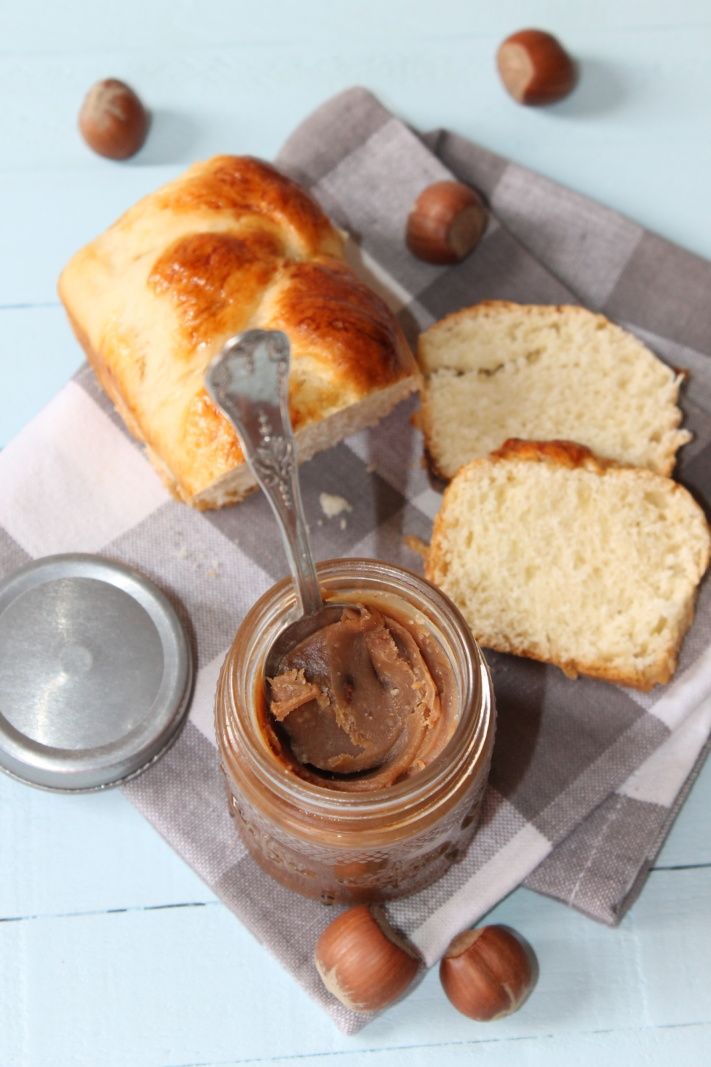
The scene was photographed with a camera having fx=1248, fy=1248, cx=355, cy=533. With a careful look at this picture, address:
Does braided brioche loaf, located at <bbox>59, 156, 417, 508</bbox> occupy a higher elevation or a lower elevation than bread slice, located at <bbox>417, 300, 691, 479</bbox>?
higher

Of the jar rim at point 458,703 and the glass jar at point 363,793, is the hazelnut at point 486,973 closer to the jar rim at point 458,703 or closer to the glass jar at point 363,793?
the glass jar at point 363,793

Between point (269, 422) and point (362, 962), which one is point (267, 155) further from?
point (362, 962)

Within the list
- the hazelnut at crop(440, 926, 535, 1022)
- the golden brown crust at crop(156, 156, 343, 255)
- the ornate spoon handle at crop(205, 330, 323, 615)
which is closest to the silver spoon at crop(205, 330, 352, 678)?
the ornate spoon handle at crop(205, 330, 323, 615)

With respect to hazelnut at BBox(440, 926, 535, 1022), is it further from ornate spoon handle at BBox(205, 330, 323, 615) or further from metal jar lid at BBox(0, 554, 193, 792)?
ornate spoon handle at BBox(205, 330, 323, 615)

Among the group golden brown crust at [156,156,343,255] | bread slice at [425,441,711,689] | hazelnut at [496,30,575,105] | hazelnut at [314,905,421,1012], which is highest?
golden brown crust at [156,156,343,255]

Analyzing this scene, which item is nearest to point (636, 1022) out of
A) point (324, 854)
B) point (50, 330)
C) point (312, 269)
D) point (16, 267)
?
point (324, 854)

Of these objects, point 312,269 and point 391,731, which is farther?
point 312,269

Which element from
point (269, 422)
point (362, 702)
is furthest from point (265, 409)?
point (362, 702)

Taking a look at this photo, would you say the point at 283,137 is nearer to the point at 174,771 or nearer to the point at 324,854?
the point at 174,771
